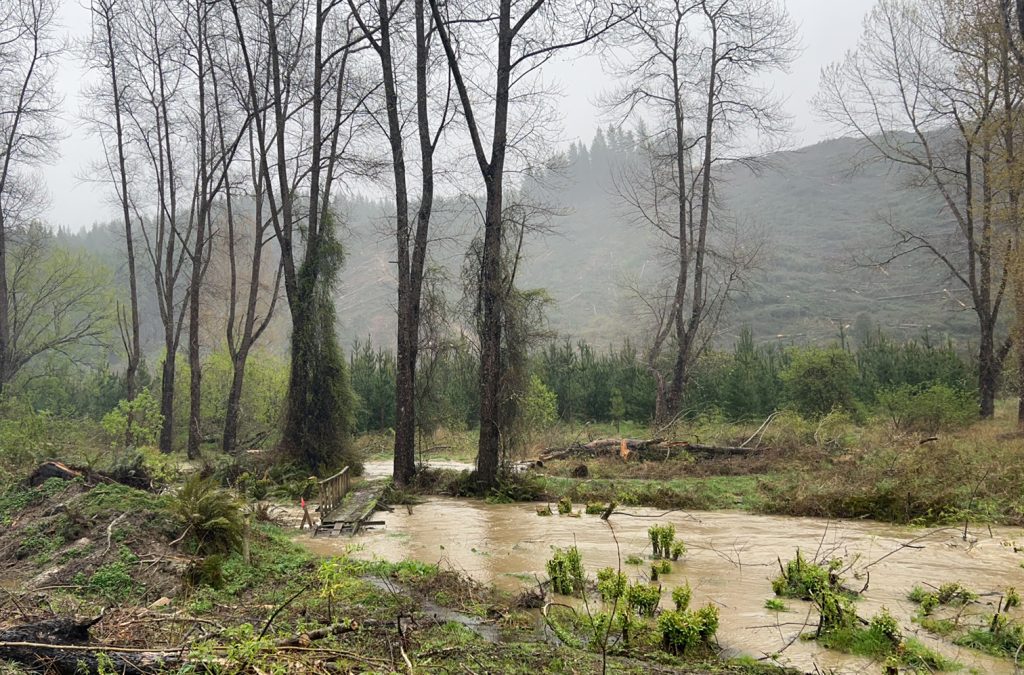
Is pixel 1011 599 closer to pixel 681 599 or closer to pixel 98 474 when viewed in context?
pixel 681 599

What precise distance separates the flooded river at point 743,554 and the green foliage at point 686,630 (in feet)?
0.74

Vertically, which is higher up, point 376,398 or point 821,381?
point 821,381

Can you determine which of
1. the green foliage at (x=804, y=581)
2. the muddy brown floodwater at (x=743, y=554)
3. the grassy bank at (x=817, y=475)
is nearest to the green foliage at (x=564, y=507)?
the muddy brown floodwater at (x=743, y=554)

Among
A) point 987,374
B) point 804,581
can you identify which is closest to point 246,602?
point 804,581

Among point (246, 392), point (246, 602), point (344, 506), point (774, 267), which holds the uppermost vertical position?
point (774, 267)

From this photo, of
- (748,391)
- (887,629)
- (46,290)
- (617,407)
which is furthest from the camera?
→ (46,290)

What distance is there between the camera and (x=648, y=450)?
16422 millimetres

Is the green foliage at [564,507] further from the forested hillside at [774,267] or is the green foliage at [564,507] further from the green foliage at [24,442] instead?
the forested hillside at [774,267]

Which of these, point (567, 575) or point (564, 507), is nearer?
point (567, 575)

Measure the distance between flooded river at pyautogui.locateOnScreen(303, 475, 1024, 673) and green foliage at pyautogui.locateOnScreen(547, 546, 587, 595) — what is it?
0.41 meters

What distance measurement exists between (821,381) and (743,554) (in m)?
13.8

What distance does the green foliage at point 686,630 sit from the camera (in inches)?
195

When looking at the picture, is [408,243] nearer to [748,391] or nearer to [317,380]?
[317,380]

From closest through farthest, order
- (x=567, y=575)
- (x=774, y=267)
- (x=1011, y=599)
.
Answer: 1. (x=1011, y=599)
2. (x=567, y=575)
3. (x=774, y=267)
